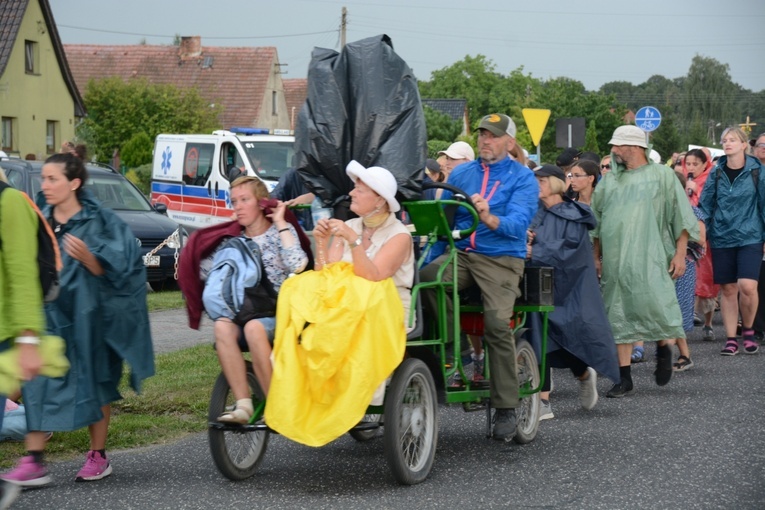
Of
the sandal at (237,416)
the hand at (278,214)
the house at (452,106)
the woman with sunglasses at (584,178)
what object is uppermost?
the house at (452,106)

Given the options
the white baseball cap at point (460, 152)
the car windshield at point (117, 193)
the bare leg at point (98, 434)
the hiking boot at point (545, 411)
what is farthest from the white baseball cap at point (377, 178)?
the car windshield at point (117, 193)

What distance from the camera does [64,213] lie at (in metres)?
6.78

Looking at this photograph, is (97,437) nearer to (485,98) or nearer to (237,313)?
(237,313)

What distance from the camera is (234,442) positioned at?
6734mm

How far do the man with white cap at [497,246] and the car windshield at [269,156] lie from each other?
15.5m

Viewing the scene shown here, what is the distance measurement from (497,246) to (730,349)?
228 inches

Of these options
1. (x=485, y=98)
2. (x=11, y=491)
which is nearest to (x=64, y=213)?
(x=11, y=491)

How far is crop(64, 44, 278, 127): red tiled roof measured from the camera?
227 feet

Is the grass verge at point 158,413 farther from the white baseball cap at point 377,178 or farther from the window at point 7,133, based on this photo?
the window at point 7,133

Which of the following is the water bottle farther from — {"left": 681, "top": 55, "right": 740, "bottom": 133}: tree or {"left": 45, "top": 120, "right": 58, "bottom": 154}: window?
{"left": 681, "top": 55, "right": 740, "bottom": 133}: tree

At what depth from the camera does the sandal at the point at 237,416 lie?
6.28m

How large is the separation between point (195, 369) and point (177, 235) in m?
7.86

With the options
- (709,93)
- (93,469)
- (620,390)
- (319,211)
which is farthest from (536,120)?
(709,93)

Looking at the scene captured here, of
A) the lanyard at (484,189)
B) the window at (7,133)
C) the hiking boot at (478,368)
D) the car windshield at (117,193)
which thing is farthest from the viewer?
the window at (7,133)
